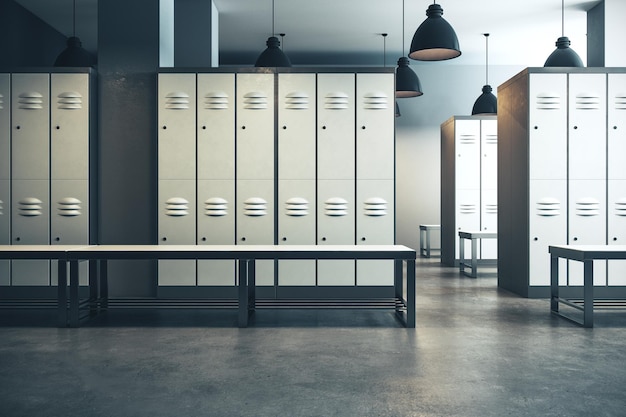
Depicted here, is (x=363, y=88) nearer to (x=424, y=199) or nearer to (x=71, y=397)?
(x=71, y=397)

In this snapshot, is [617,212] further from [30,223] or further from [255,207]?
[30,223]

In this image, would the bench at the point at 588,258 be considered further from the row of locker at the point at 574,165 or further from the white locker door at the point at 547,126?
the white locker door at the point at 547,126

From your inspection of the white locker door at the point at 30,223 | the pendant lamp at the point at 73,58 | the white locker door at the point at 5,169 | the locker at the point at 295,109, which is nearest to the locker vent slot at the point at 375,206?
the locker at the point at 295,109

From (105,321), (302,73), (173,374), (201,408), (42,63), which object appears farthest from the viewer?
(42,63)

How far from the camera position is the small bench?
9328 mm

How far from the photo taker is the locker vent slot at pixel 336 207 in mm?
5266

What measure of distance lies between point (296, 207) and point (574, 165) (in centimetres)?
269

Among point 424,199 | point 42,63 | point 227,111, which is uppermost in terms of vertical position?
point 42,63

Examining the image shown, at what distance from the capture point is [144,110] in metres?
5.32

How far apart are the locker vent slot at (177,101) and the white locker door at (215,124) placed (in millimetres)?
129

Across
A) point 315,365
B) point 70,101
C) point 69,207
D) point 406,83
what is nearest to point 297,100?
point 70,101

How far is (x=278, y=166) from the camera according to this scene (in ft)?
17.3

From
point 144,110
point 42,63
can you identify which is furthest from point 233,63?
point 144,110

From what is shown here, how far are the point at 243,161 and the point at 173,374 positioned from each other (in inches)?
104
